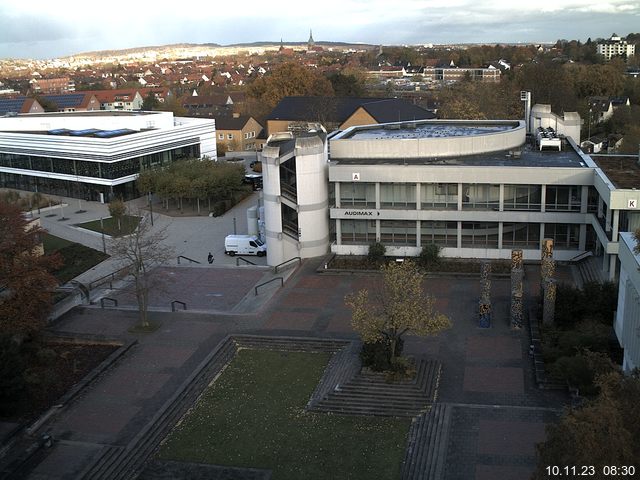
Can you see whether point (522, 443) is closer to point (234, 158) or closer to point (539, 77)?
point (234, 158)

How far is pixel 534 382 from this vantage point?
22562mm

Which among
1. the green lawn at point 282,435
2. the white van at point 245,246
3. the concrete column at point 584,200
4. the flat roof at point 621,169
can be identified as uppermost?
the flat roof at point 621,169

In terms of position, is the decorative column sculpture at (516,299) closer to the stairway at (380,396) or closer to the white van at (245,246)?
the stairway at (380,396)

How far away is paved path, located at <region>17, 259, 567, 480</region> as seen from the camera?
19.4 metres

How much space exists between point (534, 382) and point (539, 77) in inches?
2550

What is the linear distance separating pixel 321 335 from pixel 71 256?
2019 centimetres

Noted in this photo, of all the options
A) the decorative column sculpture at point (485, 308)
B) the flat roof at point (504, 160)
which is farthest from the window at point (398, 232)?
the decorative column sculpture at point (485, 308)

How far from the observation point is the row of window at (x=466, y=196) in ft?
112

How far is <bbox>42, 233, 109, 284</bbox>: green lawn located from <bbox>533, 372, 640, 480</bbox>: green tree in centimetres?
2954

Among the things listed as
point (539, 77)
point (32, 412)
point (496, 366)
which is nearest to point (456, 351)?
point (496, 366)

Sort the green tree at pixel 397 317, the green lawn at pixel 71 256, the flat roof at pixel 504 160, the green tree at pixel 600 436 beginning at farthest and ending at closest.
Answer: the green lawn at pixel 71 256 < the flat roof at pixel 504 160 < the green tree at pixel 397 317 < the green tree at pixel 600 436

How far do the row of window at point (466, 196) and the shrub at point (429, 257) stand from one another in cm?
226

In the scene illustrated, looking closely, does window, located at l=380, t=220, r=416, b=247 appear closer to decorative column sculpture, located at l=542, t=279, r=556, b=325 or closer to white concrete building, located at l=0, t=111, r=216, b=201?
decorative column sculpture, located at l=542, t=279, r=556, b=325

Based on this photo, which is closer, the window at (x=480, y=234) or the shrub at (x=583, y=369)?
the shrub at (x=583, y=369)
